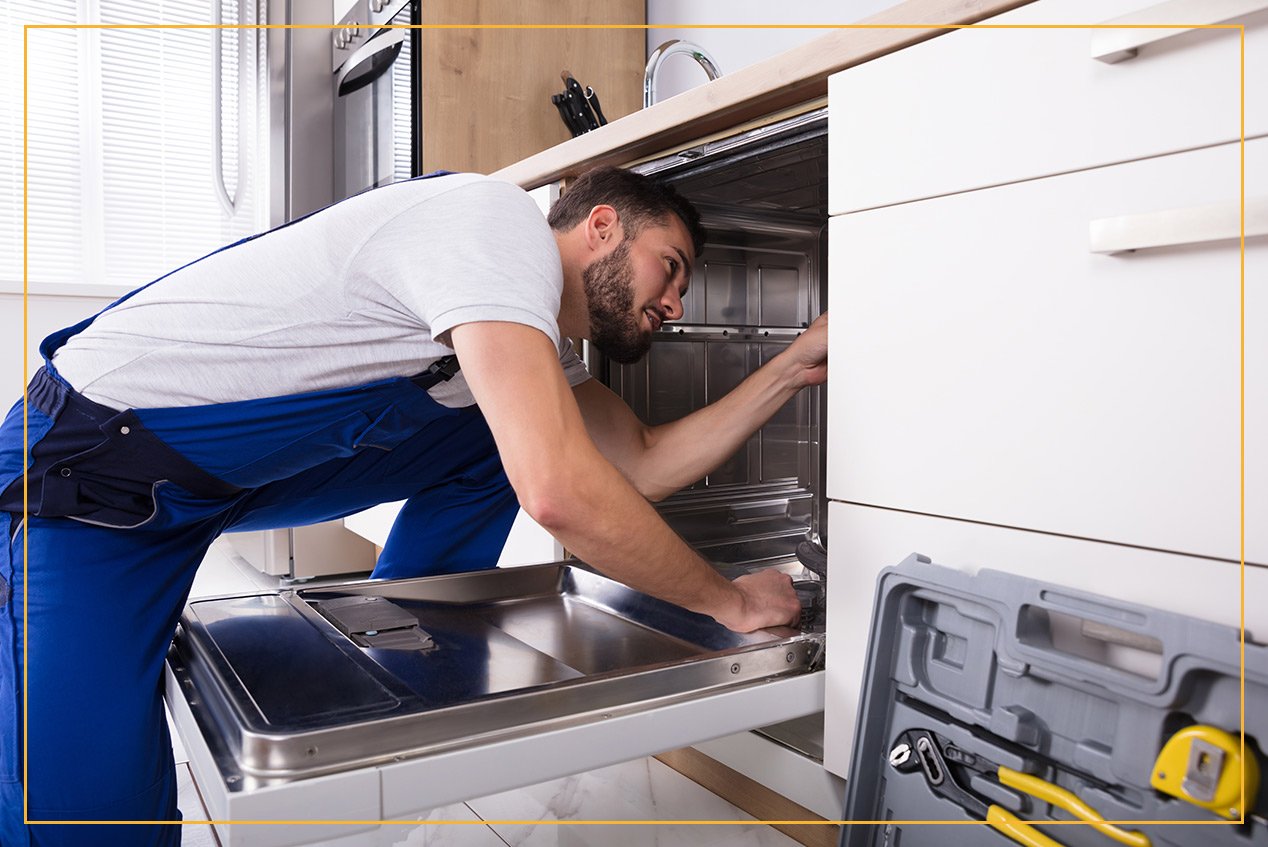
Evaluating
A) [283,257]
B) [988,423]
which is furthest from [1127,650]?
[283,257]

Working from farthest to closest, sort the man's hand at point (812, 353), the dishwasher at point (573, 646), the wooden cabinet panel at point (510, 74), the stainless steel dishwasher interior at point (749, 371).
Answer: the wooden cabinet panel at point (510, 74) → the stainless steel dishwasher interior at point (749, 371) → the man's hand at point (812, 353) → the dishwasher at point (573, 646)

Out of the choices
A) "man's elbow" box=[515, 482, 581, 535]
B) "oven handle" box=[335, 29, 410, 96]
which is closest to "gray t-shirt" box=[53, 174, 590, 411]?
"man's elbow" box=[515, 482, 581, 535]

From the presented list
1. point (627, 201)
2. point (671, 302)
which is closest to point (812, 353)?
point (671, 302)

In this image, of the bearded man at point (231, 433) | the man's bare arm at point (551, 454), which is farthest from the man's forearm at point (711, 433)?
the man's bare arm at point (551, 454)

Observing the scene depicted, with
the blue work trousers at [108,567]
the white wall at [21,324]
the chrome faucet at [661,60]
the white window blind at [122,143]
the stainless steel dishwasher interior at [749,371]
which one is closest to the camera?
the blue work trousers at [108,567]

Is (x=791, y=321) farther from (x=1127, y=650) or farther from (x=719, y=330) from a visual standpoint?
(x=1127, y=650)

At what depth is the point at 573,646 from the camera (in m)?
1.19

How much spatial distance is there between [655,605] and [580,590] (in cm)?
19

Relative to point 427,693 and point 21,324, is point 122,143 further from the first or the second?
point 427,693

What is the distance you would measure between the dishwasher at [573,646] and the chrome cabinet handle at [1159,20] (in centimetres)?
35

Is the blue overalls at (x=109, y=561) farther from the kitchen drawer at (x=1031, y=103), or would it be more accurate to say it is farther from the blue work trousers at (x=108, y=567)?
the kitchen drawer at (x=1031, y=103)

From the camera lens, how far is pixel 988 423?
0.86 meters

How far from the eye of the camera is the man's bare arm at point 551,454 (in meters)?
0.90

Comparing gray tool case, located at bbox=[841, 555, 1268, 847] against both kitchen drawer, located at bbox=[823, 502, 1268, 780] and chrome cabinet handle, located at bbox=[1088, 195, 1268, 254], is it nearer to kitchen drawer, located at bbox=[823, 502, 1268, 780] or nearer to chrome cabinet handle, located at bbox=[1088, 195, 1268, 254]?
kitchen drawer, located at bbox=[823, 502, 1268, 780]
